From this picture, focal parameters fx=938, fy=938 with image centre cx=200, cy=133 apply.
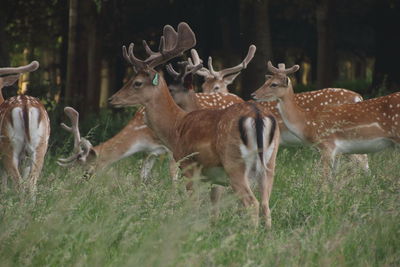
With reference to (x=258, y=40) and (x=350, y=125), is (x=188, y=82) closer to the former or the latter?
(x=350, y=125)

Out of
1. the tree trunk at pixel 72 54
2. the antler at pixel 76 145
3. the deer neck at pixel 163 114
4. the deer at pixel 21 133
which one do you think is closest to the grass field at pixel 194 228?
the deer neck at pixel 163 114

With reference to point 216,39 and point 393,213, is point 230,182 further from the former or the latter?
point 216,39

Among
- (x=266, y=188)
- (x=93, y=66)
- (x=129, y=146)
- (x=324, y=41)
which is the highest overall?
(x=266, y=188)

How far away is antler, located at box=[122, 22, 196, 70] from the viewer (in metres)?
7.62

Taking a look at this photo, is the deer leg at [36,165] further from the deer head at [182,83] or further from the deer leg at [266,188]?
the deer leg at [266,188]

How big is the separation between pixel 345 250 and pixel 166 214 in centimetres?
106

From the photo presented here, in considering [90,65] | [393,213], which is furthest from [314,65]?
[393,213]

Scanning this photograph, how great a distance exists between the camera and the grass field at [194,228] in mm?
4516

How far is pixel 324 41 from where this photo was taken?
1578cm

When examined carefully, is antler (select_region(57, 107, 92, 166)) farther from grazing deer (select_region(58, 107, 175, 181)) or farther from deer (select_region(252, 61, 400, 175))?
deer (select_region(252, 61, 400, 175))

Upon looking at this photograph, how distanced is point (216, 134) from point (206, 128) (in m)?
0.20

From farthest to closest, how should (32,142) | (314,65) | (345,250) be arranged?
(314,65) < (32,142) < (345,250)

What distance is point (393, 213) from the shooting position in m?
5.51

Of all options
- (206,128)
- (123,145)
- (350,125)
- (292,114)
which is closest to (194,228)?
(206,128)
